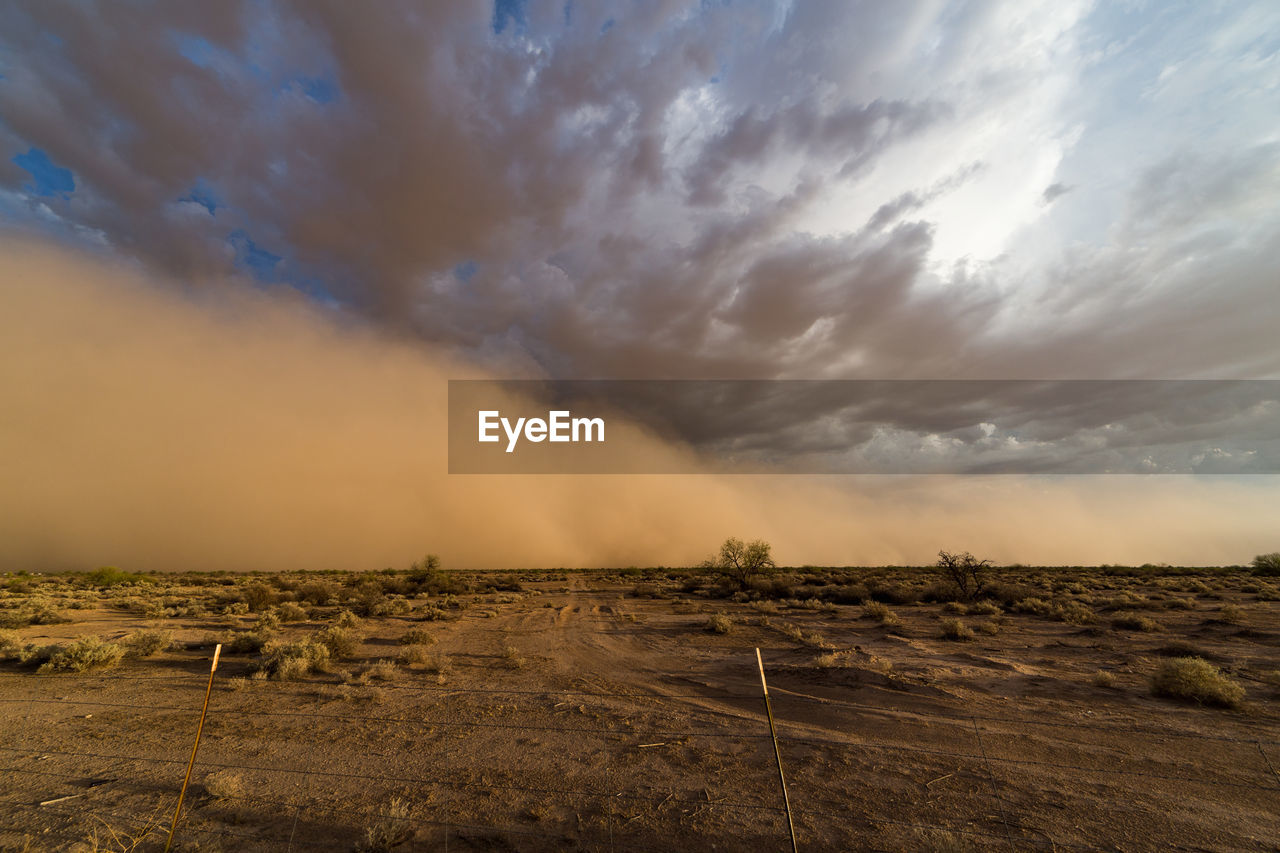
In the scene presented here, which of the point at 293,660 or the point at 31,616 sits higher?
the point at 31,616

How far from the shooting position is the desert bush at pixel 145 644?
1739 centimetres

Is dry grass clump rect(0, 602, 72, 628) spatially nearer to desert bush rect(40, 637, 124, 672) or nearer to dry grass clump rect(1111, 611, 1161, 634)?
desert bush rect(40, 637, 124, 672)

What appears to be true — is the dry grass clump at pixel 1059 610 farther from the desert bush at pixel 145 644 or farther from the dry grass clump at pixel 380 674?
the desert bush at pixel 145 644

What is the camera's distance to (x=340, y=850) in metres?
7.05

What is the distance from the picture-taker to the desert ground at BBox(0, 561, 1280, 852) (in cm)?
761

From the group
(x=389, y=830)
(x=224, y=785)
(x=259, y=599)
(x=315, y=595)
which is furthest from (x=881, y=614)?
(x=259, y=599)

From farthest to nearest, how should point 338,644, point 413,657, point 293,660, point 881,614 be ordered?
point 881,614
point 338,644
point 413,657
point 293,660

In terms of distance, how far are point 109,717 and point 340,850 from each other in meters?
9.97

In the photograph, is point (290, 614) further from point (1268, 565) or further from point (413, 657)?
point (1268, 565)

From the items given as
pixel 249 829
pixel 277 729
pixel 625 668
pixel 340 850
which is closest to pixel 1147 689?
pixel 625 668

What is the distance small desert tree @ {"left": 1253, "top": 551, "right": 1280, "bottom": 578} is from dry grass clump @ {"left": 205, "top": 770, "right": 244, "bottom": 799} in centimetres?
6937

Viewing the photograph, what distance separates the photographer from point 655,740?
11023 millimetres

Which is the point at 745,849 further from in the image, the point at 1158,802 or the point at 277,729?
the point at 277,729

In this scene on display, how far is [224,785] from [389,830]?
12.4 ft
